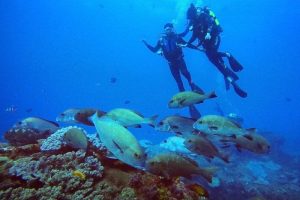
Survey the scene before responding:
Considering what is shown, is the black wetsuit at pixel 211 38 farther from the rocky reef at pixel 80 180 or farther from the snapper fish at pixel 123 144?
the snapper fish at pixel 123 144

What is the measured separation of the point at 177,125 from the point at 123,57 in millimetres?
183926

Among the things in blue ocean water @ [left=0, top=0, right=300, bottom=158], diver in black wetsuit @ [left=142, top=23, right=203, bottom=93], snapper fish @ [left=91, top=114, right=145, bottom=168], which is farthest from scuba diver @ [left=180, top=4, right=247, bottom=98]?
blue ocean water @ [left=0, top=0, right=300, bottom=158]

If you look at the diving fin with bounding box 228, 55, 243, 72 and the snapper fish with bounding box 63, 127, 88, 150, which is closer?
the snapper fish with bounding box 63, 127, 88, 150

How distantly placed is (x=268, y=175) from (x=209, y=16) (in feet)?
29.1

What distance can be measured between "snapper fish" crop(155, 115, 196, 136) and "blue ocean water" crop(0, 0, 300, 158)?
111631mm

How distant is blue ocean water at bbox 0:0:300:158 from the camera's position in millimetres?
127312

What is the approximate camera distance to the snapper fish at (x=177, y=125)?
14.6 ft

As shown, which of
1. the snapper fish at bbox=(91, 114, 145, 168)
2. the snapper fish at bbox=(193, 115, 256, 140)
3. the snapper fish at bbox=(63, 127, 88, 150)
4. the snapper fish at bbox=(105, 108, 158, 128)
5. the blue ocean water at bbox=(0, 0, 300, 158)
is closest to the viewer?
the snapper fish at bbox=(91, 114, 145, 168)

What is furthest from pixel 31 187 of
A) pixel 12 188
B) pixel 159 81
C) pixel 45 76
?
pixel 45 76

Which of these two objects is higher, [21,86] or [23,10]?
[21,86]

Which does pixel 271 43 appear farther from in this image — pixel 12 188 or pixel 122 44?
pixel 12 188

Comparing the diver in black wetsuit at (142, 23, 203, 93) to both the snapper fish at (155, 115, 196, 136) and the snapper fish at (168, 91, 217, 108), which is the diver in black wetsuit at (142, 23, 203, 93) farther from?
the snapper fish at (155, 115, 196, 136)

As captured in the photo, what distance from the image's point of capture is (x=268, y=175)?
1540 cm

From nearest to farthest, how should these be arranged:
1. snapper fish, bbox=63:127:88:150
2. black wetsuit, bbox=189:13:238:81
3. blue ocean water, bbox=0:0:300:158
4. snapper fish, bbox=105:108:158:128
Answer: snapper fish, bbox=105:108:158:128
snapper fish, bbox=63:127:88:150
black wetsuit, bbox=189:13:238:81
blue ocean water, bbox=0:0:300:158
